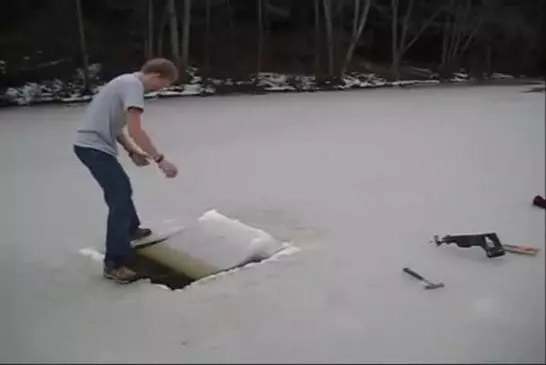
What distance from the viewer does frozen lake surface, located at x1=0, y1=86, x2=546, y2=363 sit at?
1.34 metres

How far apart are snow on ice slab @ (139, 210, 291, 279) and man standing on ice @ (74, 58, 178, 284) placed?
0.19 m

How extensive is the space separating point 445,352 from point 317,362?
24 centimetres

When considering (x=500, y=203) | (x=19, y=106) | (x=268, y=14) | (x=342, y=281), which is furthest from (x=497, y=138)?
(x=19, y=106)

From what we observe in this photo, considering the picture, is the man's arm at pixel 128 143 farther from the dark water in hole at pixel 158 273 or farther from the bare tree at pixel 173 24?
the bare tree at pixel 173 24

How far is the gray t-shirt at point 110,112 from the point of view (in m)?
1.96

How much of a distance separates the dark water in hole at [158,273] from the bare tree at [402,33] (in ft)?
4.83

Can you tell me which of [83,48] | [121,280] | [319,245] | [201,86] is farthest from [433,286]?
[83,48]

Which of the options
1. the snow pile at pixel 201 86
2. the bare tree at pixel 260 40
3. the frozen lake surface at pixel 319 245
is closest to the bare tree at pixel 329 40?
the snow pile at pixel 201 86

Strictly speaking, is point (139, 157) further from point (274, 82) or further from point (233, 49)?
point (233, 49)

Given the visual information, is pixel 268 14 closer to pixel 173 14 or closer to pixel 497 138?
pixel 173 14

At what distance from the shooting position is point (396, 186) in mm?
3182

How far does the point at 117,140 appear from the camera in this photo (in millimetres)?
2152

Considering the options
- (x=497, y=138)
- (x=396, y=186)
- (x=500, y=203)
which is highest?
(x=497, y=138)

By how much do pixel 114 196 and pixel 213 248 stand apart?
412 mm
